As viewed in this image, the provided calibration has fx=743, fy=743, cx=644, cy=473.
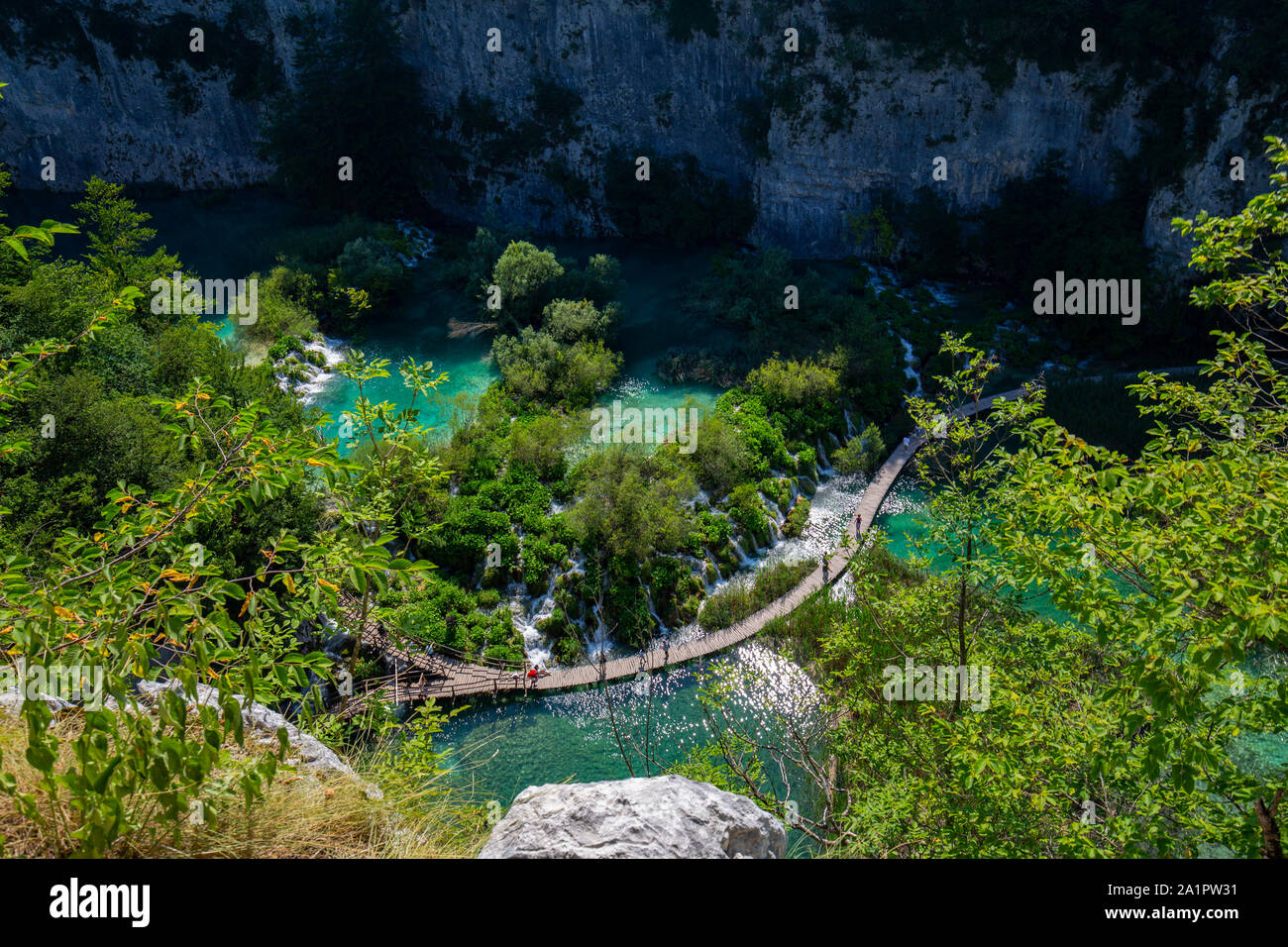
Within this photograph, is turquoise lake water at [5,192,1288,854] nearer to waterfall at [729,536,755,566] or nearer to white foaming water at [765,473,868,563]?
white foaming water at [765,473,868,563]

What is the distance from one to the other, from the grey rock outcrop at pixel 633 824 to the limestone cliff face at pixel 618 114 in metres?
31.0

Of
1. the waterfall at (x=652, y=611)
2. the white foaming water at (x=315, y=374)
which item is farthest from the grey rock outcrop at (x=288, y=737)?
the white foaming water at (x=315, y=374)

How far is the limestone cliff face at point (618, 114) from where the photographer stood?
30.4 m

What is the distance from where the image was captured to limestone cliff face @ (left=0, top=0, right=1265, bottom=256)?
3042 centimetres

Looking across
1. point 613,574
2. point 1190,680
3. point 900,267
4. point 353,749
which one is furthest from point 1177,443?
point 900,267

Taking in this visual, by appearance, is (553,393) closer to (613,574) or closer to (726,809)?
(613,574)

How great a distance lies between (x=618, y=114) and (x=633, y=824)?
37.9 metres

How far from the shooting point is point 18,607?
3256mm

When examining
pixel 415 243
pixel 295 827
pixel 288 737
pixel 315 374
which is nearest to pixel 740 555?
pixel 288 737

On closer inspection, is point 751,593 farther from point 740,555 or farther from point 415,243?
point 415,243

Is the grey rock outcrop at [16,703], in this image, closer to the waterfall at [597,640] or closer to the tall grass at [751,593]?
the waterfall at [597,640]

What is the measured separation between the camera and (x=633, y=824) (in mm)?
4105

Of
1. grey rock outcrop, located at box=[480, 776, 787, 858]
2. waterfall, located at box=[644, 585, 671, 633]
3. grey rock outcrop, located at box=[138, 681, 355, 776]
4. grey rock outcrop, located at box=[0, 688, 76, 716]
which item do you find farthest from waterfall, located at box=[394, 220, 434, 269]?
grey rock outcrop, located at box=[480, 776, 787, 858]
